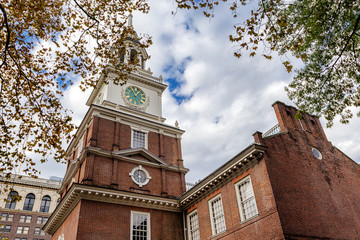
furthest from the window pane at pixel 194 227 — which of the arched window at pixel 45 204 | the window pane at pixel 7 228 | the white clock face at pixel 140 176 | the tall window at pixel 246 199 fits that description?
the arched window at pixel 45 204

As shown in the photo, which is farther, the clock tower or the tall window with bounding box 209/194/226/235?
the clock tower

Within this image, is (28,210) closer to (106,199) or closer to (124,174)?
(124,174)

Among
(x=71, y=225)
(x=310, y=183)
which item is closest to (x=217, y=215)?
(x=310, y=183)

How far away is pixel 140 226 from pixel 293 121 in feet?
40.9

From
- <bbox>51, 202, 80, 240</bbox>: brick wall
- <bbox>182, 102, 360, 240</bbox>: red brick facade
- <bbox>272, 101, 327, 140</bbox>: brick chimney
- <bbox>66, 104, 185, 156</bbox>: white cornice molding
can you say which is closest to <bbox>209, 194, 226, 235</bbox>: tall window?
<bbox>182, 102, 360, 240</bbox>: red brick facade

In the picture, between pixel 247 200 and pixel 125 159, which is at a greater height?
pixel 125 159

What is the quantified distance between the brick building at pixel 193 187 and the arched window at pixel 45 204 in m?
40.2

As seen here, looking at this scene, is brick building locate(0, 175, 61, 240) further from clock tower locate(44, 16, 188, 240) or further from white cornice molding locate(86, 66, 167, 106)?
clock tower locate(44, 16, 188, 240)

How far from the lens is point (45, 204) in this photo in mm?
60062

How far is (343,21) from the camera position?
11.4m

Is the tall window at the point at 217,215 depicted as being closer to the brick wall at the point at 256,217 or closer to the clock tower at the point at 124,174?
the brick wall at the point at 256,217

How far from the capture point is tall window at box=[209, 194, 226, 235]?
55.7ft

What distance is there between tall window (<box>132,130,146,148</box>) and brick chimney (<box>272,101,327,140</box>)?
11.2 metres

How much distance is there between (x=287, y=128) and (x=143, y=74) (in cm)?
1687
